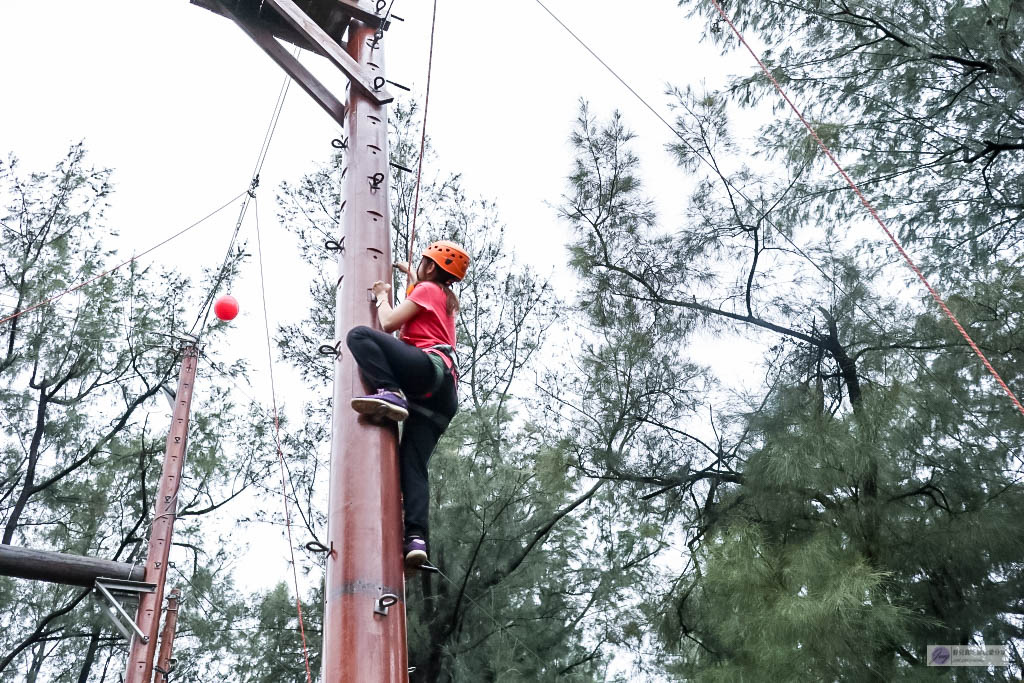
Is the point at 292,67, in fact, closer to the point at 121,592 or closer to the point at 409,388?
the point at 409,388

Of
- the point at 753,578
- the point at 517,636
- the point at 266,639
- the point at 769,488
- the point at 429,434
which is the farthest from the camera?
the point at 266,639

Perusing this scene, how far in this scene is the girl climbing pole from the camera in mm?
2150

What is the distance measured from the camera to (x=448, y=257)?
109 inches

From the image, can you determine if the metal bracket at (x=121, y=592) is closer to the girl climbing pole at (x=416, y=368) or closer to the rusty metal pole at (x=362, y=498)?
the girl climbing pole at (x=416, y=368)

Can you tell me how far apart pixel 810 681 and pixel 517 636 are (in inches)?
137

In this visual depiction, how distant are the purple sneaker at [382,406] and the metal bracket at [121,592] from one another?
593 cm

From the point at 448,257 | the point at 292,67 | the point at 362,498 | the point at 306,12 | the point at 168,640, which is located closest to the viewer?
the point at 362,498

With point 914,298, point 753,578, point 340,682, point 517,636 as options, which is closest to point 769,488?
point 753,578

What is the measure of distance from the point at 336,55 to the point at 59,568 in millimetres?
5805

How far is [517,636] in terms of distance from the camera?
776 centimetres

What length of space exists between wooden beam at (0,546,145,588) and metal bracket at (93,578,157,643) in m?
0.04

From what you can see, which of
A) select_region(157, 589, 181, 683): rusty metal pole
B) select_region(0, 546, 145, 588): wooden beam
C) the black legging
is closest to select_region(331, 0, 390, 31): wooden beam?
the black legging

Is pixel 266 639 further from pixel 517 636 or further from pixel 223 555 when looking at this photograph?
pixel 223 555

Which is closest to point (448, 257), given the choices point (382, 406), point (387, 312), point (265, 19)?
point (387, 312)
